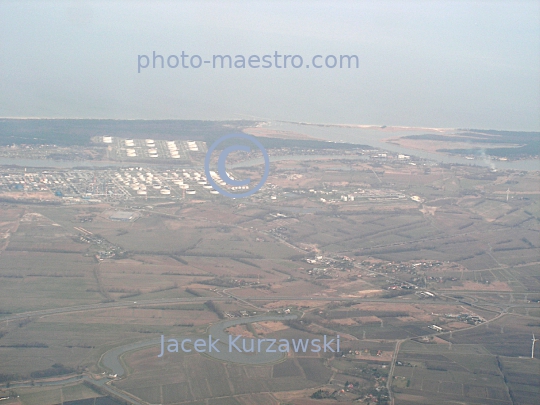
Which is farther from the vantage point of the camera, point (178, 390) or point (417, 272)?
point (417, 272)

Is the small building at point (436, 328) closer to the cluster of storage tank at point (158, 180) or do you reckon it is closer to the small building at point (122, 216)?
the small building at point (122, 216)

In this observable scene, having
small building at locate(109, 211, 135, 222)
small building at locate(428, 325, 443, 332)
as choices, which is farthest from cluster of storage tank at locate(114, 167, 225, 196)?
small building at locate(428, 325, 443, 332)

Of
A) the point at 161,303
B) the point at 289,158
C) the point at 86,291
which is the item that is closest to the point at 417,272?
the point at 161,303

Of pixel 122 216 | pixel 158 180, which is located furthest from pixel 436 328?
pixel 158 180

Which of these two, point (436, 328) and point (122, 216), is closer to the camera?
point (436, 328)

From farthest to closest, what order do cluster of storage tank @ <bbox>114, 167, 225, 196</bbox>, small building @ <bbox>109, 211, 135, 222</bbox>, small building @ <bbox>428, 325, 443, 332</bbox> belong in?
cluster of storage tank @ <bbox>114, 167, 225, 196</bbox> → small building @ <bbox>109, 211, 135, 222</bbox> → small building @ <bbox>428, 325, 443, 332</bbox>

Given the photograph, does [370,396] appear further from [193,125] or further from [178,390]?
[193,125]

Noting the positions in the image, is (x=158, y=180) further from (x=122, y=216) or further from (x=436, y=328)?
(x=436, y=328)

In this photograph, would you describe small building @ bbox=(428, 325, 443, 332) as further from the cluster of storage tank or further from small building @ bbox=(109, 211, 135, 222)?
the cluster of storage tank

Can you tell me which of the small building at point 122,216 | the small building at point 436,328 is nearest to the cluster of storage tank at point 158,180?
the small building at point 122,216

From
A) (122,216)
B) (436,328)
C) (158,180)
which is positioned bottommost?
(436,328)

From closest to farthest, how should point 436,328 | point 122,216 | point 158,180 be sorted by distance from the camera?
point 436,328 < point 122,216 < point 158,180
